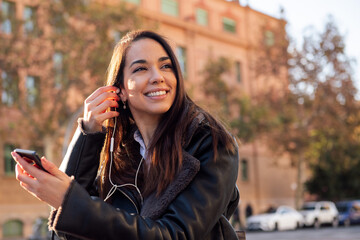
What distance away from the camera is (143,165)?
2.04m

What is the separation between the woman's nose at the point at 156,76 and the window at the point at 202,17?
3536 cm

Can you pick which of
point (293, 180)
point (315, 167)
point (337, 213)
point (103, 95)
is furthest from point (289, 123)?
point (103, 95)

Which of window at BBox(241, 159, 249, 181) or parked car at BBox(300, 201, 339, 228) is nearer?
parked car at BBox(300, 201, 339, 228)

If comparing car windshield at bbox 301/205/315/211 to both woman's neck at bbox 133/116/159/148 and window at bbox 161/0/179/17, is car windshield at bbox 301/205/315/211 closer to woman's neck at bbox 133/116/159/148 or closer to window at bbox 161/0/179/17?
window at bbox 161/0/179/17

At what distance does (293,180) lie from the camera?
138 feet

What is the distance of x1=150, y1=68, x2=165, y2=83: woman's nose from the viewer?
2049mm

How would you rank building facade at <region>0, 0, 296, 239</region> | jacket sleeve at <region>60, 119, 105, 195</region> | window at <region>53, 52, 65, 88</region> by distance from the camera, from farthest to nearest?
building facade at <region>0, 0, 296, 239</region> → window at <region>53, 52, 65, 88</region> → jacket sleeve at <region>60, 119, 105, 195</region>


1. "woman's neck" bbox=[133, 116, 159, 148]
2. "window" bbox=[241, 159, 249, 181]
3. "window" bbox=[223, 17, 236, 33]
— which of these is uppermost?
"window" bbox=[223, 17, 236, 33]

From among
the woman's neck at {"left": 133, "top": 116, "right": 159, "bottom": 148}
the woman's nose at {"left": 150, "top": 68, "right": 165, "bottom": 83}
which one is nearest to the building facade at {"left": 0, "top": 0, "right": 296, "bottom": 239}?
the woman's neck at {"left": 133, "top": 116, "right": 159, "bottom": 148}

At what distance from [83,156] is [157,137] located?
1.03 ft

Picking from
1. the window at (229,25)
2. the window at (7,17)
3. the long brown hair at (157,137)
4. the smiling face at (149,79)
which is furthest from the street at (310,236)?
the smiling face at (149,79)

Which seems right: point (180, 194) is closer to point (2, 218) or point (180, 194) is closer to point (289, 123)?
point (2, 218)

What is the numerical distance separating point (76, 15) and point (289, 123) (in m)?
15.1

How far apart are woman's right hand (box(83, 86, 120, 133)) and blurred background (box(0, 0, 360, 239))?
1684cm
